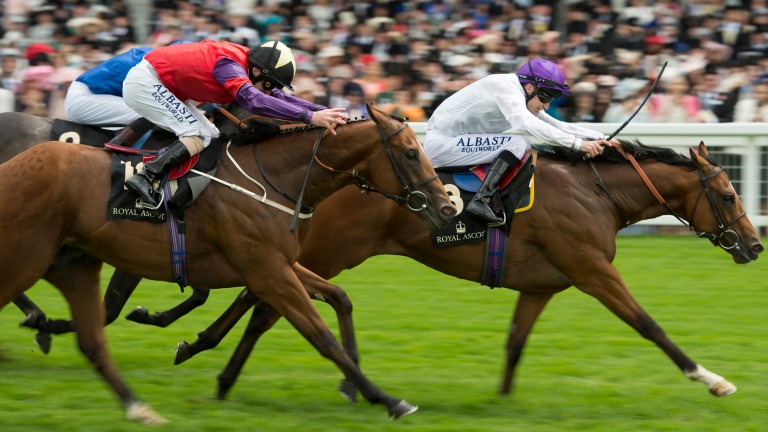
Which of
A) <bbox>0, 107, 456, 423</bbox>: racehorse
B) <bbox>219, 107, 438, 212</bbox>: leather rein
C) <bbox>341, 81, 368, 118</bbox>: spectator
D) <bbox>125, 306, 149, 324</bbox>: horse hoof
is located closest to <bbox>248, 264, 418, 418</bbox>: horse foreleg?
<bbox>0, 107, 456, 423</bbox>: racehorse

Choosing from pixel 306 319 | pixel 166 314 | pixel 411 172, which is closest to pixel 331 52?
pixel 166 314

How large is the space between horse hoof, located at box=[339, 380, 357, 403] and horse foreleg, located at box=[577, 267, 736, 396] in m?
1.43

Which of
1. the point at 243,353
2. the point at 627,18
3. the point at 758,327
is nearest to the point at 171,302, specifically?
the point at 243,353

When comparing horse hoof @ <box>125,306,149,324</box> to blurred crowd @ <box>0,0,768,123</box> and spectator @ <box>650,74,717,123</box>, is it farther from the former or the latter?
spectator @ <box>650,74,717,123</box>

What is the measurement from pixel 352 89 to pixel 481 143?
18.6ft

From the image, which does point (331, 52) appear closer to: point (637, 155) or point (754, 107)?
point (754, 107)

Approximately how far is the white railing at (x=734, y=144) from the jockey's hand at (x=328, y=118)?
Result: 5.65 meters

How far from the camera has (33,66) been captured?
40.6ft

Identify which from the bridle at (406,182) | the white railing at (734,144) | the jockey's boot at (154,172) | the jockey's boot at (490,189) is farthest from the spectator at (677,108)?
the jockey's boot at (154,172)

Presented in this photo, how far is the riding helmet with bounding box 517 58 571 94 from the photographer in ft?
23.2

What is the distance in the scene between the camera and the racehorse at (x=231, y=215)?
6.02m

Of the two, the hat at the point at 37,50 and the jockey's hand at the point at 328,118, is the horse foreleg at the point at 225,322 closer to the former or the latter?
the jockey's hand at the point at 328,118

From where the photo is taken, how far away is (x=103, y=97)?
823cm

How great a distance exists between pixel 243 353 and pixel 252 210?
40.0 inches
